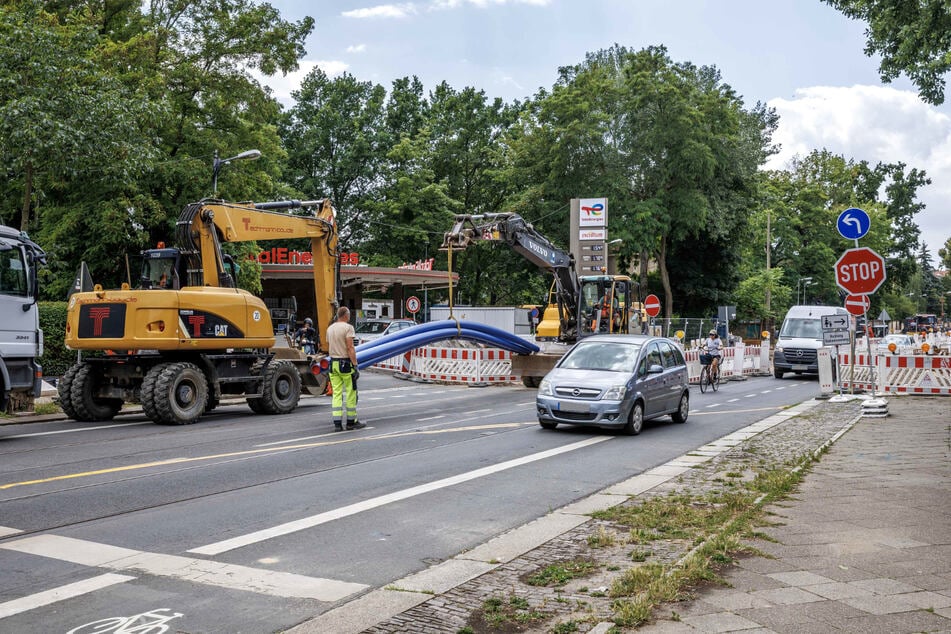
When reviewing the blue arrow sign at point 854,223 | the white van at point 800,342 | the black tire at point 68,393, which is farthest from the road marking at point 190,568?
the white van at point 800,342

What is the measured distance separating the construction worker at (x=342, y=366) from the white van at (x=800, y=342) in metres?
21.9

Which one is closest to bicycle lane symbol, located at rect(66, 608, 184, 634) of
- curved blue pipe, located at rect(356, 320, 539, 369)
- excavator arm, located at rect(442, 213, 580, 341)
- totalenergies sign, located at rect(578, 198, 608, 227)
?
curved blue pipe, located at rect(356, 320, 539, 369)

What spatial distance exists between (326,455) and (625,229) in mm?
38616

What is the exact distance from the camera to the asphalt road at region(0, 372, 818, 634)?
538 centimetres

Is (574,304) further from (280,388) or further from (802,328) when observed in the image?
(280,388)

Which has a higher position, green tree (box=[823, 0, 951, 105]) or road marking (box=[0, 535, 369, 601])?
green tree (box=[823, 0, 951, 105])

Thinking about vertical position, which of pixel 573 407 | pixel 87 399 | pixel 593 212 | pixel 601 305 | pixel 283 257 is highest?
pixel 593 212

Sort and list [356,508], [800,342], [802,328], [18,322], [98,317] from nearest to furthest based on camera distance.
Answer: [356,508], [18,322], [98,317], [800,342], [802,328]

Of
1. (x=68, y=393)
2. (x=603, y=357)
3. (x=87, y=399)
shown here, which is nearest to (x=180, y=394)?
(x=87, y=399)

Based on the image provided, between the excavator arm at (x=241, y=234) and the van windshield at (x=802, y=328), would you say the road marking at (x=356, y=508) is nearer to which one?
the excavator arm at (x=241, y=234)

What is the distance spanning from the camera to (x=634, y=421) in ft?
46.3

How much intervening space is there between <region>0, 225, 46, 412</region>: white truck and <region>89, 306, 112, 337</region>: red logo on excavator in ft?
5.76

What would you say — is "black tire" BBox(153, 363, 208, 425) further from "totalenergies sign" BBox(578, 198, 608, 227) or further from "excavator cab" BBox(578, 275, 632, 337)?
"totalenergies sign" BBox(578, 198, 608, 227)

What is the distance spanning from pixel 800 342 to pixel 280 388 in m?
21.2
